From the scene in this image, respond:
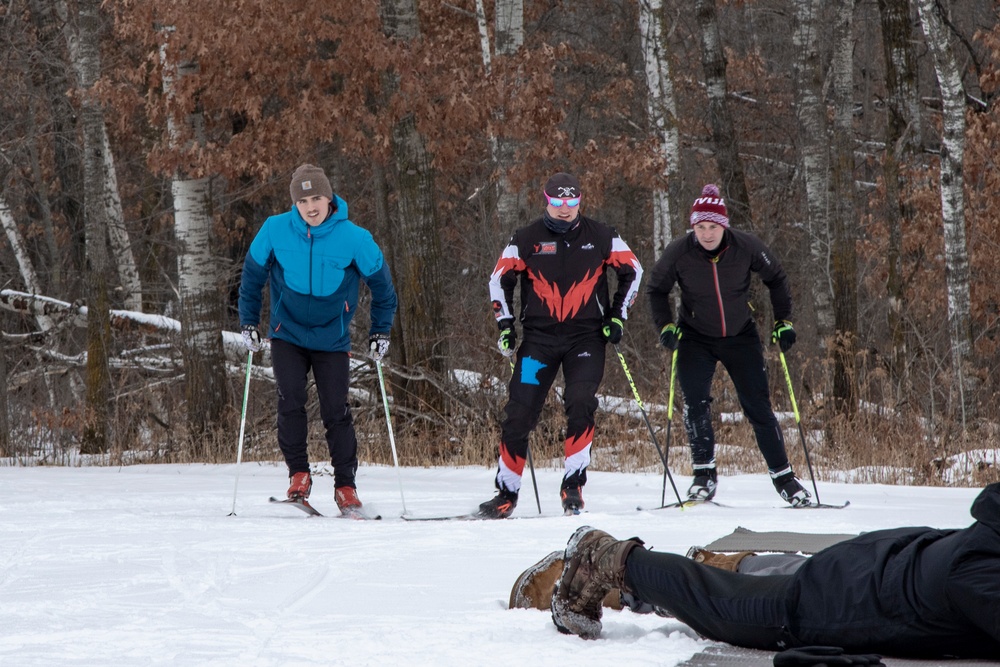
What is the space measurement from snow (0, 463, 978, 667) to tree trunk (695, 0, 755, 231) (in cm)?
784

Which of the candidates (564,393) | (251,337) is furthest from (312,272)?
(564,393)

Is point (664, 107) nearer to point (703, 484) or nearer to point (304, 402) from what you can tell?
point (703, 484)

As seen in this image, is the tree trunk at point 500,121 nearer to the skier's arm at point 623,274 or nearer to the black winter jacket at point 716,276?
the black winter jacket at point 716,276

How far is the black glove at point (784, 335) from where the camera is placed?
25.0ft

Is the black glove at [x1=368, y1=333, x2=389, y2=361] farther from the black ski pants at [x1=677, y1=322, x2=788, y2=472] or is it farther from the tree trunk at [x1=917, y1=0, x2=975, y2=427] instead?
the tree trunk at [x1=917, y1=0, x2=975, y2=427]

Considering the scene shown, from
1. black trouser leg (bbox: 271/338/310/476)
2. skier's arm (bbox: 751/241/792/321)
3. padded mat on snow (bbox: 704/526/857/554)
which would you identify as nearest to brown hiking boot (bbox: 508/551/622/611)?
padded mat on snow (bbox: 704/526/857/554)

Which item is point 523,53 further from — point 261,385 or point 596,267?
point 596,267

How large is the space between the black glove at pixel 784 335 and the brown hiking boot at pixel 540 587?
3.83m

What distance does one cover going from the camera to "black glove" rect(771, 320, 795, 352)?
7.62 metres

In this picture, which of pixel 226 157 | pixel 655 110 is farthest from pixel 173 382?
pixel 655 110

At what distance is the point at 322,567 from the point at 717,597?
2137 millimetres

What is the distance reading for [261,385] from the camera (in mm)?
13398

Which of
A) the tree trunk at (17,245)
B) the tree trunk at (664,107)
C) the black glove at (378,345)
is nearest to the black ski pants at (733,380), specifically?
the black glove at (378,345)

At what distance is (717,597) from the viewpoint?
140 inches
